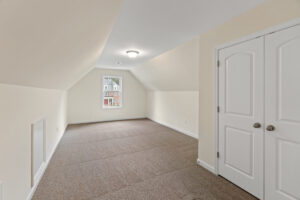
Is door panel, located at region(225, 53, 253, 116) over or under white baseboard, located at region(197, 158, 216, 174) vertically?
over

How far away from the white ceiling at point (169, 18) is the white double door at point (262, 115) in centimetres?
50

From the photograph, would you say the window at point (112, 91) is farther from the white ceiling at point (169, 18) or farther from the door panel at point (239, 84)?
the door panel at point (239, 84)

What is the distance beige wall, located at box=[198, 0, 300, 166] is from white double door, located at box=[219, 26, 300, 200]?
0.50ft

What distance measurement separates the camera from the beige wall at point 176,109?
4266mm

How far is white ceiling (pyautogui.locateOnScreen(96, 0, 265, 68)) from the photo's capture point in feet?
5.52

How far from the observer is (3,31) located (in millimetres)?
685

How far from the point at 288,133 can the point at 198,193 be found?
4.11 feet

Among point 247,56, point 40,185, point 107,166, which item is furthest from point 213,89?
point 40,185

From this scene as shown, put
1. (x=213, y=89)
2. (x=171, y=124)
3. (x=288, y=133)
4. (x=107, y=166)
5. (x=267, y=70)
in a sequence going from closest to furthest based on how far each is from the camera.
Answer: (x=288, y=133), (x=267, y=70), (x=213, y=89), (x=107, y=166), (x=171, y=124)

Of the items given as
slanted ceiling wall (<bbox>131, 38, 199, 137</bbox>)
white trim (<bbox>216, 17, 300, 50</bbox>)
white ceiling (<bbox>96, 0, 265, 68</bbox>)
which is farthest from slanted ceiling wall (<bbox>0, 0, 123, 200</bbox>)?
slanted ceiling wall (<bbox>131, 38, 199, 137</bbox>)

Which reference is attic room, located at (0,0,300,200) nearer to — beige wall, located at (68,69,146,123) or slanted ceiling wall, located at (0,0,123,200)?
slanted ceiling wall, located at (0,0,123,200)

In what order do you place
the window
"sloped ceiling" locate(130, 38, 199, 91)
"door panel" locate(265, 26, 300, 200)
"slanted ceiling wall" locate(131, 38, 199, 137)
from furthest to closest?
the window, "slanted ceiling wall" locate(131, 38, 199, 137), "sloped ceiling" locate(130, 38, 199, 91), "door panel" locate(265, 26, 300, 200)

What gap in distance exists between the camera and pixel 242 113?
1.85 meters

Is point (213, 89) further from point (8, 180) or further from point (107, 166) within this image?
point (8, 180)
